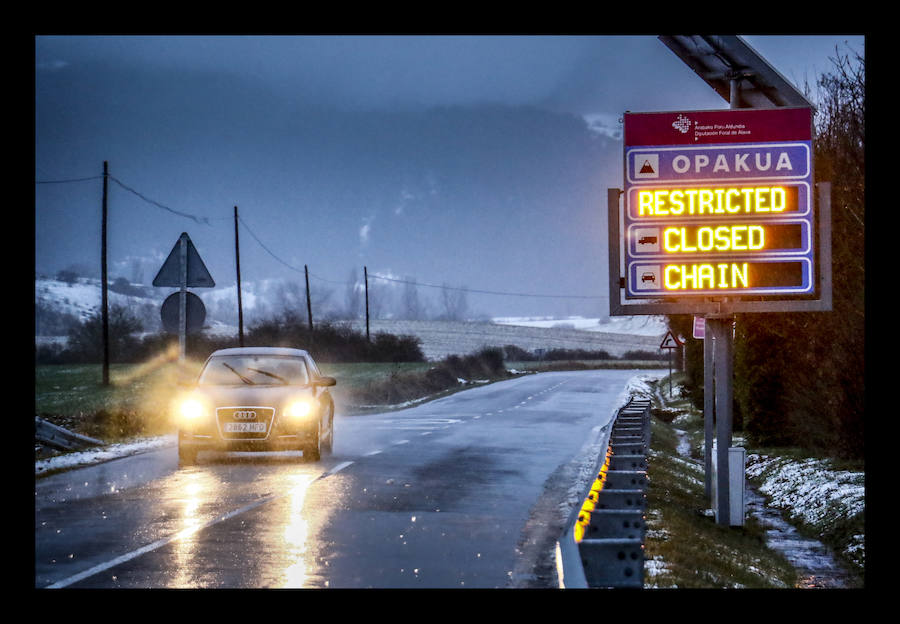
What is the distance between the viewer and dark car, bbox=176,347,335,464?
16656mm

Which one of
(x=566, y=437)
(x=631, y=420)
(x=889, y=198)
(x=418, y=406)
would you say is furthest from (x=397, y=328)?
(x=889, y=198)

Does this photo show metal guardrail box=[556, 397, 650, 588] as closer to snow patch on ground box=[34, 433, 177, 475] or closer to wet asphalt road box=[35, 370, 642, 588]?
wet asphalt road box=[35, 370, 642, 588]

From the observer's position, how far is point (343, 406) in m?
38.9

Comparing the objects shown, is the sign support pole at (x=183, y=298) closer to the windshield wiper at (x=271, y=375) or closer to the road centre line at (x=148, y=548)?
the windshield wiper at (x=271, y=375)

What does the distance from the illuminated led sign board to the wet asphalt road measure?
3154 millimetres

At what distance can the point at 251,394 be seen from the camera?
55.4ft

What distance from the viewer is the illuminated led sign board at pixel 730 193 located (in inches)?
519

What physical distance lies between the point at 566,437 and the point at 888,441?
51.6ft

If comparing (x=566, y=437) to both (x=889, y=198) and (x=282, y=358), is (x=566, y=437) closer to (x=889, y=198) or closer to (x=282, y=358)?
(x=282, y=358)

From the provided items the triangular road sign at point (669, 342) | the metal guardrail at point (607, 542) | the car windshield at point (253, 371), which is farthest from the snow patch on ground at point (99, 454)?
the triangular road sign at point (669, 342)

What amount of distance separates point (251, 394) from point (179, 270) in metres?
4.87

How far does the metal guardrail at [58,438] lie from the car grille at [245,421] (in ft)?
12.5

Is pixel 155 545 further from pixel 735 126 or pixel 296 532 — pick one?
pixel 735 126
